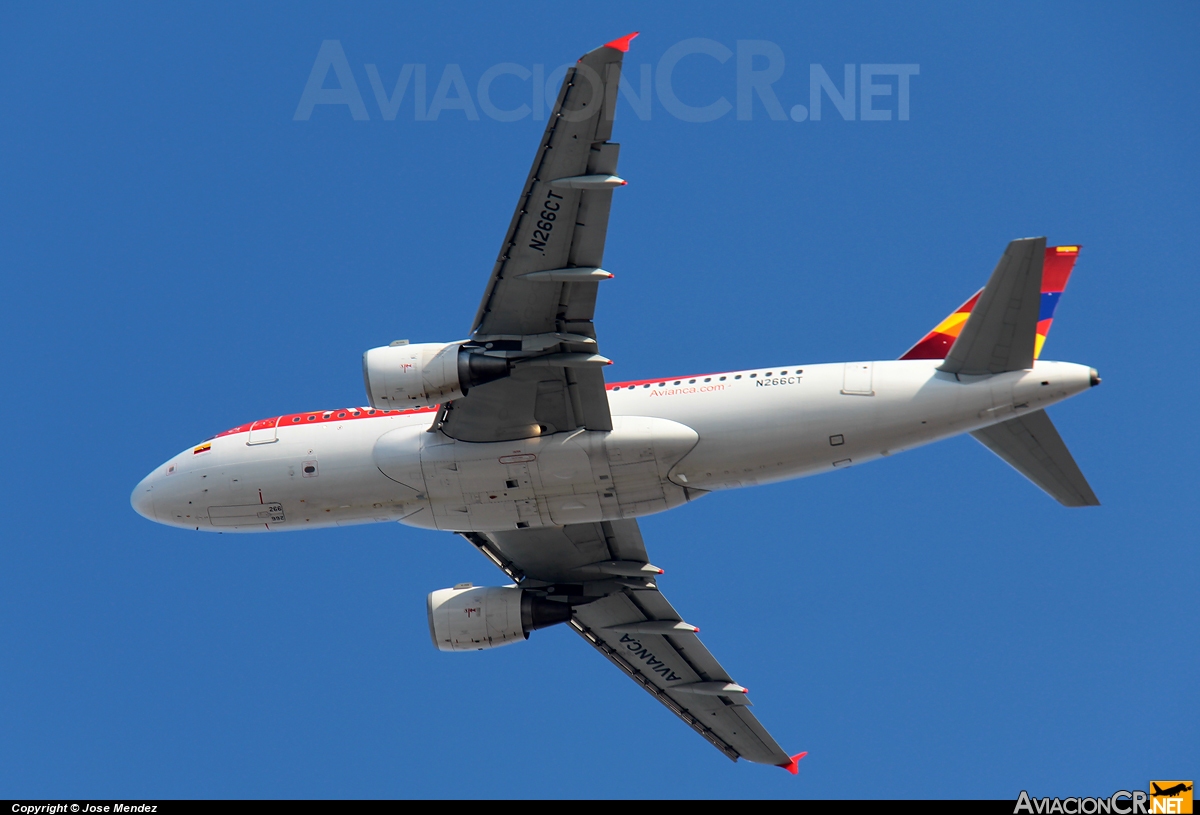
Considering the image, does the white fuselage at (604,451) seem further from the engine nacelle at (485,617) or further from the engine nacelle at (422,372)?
the engine nacelle at (485,617)

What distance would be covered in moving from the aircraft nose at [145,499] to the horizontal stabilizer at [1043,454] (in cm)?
1954

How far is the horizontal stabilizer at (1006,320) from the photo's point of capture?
974 inches

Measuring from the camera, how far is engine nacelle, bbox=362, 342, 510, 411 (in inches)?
1005

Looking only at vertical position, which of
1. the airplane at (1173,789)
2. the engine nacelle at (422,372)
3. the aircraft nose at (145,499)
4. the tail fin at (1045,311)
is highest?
the tail fin at (1045,311)

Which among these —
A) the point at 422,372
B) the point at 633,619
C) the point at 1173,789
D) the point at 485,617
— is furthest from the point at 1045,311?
the point at 485,617

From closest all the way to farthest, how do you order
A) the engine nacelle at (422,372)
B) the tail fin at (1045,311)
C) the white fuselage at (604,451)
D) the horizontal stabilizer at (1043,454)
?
the engine nacelle at (422,372), the white fuselage at (604,451), the horizontal stabilizer at (1043,454), the tail fin at (1045,311)

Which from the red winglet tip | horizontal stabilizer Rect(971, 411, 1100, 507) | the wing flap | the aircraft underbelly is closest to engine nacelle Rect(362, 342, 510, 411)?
the aircraft underbelly

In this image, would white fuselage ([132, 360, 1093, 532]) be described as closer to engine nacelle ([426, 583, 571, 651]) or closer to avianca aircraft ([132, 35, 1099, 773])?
avianca aircraft ([132, 35, 1099, 773])

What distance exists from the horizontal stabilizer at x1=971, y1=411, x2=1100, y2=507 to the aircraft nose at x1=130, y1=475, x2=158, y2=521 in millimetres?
19535

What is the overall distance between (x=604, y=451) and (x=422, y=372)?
4.42 m

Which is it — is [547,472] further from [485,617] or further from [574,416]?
[485,617]

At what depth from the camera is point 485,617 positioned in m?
32.3

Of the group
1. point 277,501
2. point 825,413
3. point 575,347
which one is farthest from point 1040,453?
point 277,501

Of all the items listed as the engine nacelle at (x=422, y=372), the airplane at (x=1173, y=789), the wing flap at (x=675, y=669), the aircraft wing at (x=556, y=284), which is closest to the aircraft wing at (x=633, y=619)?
the wing flap at (x=675, y=669)
